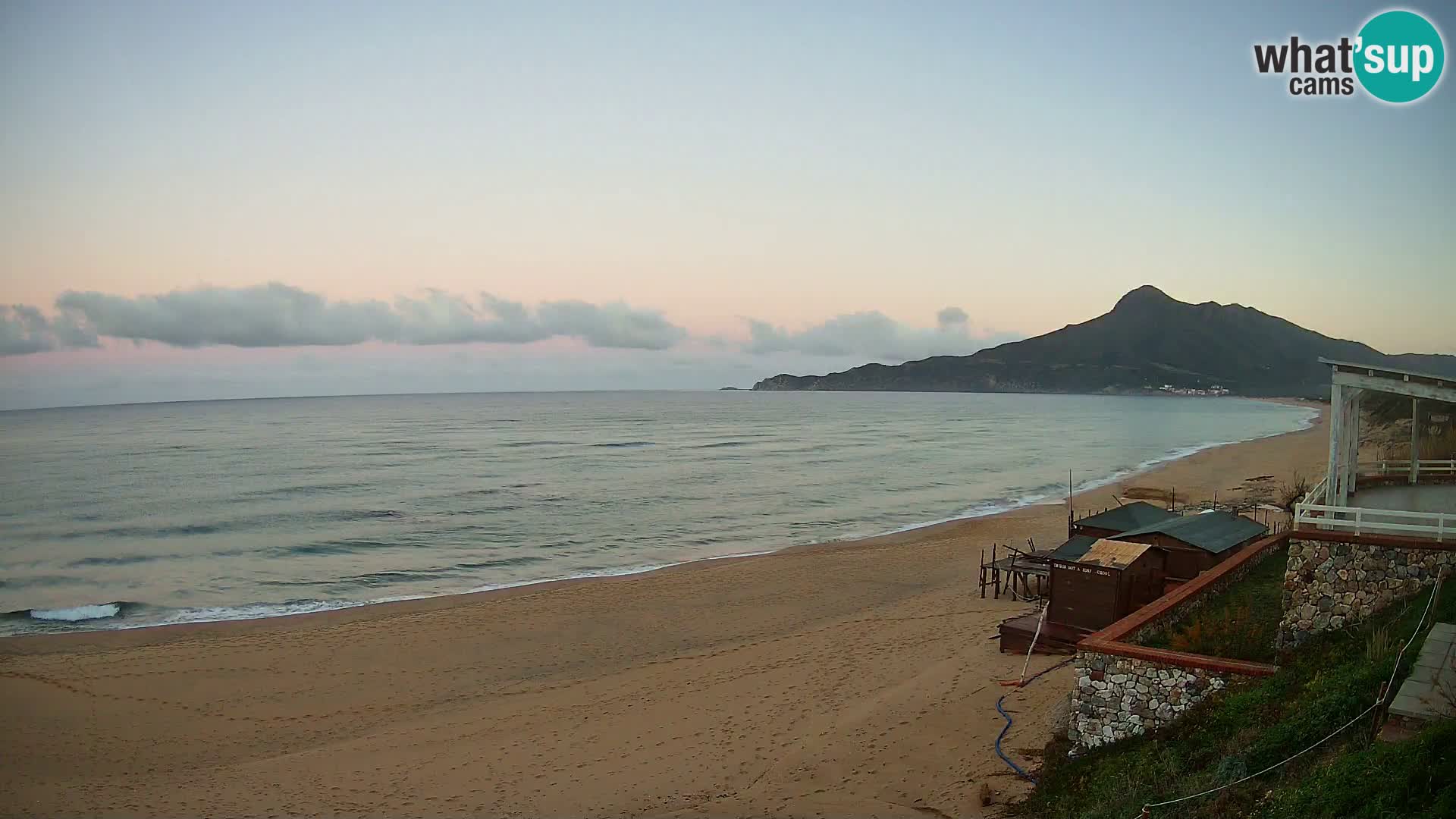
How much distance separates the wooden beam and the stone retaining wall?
2.23 m

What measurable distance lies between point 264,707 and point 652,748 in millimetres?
8310

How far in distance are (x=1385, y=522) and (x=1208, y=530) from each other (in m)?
6.48

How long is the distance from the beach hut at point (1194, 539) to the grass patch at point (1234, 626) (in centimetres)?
172

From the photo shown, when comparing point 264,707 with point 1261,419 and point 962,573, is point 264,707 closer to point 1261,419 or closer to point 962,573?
point 962,573

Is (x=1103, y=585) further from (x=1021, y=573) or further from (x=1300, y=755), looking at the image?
(x=1300, y=755)

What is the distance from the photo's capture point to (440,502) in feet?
144

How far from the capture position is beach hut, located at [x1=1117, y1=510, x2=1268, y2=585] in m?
17.0

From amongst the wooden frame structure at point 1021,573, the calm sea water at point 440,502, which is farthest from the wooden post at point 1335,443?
the calm sea water at point 440,502

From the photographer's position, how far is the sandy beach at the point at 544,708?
1204 centimetres

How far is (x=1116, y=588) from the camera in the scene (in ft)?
49.4

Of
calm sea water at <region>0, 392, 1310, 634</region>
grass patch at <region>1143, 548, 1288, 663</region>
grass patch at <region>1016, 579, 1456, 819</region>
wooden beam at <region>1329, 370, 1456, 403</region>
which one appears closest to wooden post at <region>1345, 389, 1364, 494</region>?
wooden beam at <region>1329, 370, 1456, 403</region>

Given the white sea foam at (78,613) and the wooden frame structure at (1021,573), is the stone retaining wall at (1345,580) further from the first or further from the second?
the white sea foam at (78,613)

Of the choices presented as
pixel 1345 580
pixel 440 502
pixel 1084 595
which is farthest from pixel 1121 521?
pixel 440 502

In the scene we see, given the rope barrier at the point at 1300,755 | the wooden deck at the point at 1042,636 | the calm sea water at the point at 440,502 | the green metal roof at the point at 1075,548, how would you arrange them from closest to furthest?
the rope barrier at the point at 1300,755 < the wooden deck at the point at 1042,636 < the green metal roof at the point at 1075,548 < the calm sea water at the point at 440,502
